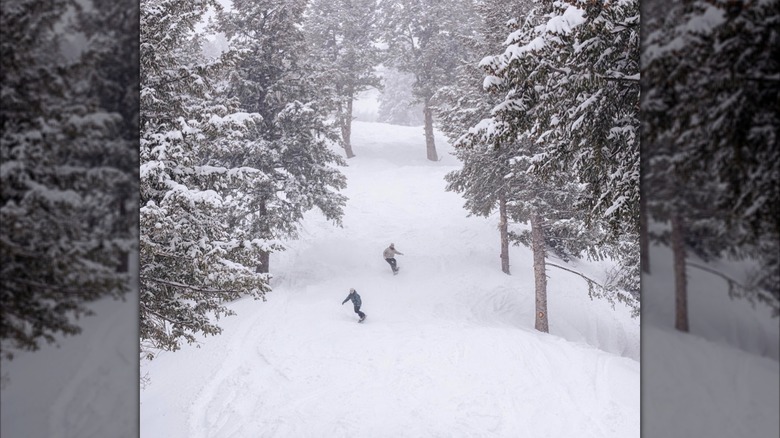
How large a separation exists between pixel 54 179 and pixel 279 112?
13.5 metres

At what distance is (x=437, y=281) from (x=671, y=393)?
13885mm

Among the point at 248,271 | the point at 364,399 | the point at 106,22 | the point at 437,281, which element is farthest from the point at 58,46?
the point at 437,281

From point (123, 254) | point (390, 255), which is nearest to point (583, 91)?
point (123, 254)

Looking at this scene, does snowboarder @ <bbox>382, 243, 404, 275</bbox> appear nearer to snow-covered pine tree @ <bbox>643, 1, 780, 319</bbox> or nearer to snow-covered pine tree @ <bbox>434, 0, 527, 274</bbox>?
snow-covered pine tree @ <bbox>434, 0, 527, 274</bbox>

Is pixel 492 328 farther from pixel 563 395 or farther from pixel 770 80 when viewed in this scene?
pixel 770 80

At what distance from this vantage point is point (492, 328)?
12.0m

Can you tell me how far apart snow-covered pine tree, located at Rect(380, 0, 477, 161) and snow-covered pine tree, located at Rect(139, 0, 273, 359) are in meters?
21.1

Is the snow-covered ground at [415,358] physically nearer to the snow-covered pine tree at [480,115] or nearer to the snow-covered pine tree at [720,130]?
the snow-covered pine tree at [720,130]

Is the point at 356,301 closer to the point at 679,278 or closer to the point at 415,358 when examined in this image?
the point at 415,358

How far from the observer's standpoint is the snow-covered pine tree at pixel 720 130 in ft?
5.87

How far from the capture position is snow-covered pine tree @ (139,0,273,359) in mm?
5641

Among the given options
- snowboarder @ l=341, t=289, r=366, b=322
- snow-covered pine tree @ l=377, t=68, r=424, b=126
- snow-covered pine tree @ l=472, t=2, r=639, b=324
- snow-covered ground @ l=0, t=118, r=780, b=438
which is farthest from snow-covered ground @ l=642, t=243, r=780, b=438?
snow-covered pine tree @ l=377, t=68, r=424, b=126

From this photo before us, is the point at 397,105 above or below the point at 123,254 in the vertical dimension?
above

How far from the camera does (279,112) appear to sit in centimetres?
1504
